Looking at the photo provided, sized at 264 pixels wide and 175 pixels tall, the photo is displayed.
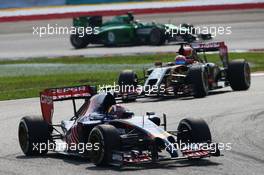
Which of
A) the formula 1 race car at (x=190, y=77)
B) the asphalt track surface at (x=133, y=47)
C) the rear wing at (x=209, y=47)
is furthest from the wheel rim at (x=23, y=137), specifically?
the asphalt track surface at (x=133, y=47)

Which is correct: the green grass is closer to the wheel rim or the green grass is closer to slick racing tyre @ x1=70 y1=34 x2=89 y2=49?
slick racing tyre @ x1=70 y1=34 x2=89 y2=49

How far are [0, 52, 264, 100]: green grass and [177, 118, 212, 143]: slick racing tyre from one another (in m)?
11.6

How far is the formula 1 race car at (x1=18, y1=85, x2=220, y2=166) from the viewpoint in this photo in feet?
40.5

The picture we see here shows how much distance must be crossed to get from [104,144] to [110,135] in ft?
0.50

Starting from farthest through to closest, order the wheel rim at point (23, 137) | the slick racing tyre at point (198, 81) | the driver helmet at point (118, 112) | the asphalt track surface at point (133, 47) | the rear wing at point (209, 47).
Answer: the asphalt track surface at point (133, 47) < the rear wing at point (209, 47) < the slick racing tyre at point (198, 81) < the wheel rim at point (23, 137) < the driver helmet at point (118, 112)

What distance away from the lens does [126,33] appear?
41.1 m

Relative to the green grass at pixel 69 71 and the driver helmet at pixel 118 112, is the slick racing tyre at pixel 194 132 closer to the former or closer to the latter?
the driver helmet at pixel 118 112

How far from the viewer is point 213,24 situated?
149ft

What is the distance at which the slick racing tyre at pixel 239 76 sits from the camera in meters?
22.9

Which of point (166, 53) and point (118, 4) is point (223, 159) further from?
point (118, 4)

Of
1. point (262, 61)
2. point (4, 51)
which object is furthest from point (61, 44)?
point (262, 61)

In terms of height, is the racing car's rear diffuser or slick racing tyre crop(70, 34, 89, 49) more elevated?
the racing car's rear diffuser

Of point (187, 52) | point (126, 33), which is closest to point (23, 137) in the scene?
point (187, 52)

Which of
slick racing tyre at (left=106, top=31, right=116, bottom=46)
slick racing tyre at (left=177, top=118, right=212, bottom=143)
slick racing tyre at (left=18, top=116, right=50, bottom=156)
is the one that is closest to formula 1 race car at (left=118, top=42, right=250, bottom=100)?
slick racing tyre at (left=18, top=116, right=50, bottom=156)
